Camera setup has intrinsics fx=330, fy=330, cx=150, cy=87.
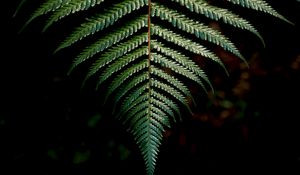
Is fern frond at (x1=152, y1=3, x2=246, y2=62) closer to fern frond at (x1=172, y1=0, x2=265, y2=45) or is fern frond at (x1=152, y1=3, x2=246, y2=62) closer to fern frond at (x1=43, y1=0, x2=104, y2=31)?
fern frond at (x1=172, y1=0, x2=265, y2=45)

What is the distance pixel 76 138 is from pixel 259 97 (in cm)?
220

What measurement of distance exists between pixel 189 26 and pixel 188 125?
273 centimetres

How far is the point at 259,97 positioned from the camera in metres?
3.97

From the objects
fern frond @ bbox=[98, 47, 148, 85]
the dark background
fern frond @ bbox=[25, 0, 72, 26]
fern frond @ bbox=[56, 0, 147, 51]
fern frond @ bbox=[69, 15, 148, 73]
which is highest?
fern frond @ bbox=[25, 0, 72, 26]

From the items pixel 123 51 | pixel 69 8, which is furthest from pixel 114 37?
pixel 69 8

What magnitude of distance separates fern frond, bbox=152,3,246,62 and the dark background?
6.94 ft

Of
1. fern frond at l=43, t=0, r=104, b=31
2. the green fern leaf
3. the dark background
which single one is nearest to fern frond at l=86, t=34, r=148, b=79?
the green fern leaf

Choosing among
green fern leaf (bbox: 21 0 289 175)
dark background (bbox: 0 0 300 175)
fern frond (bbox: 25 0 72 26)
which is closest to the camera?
fern frond (bbox: 25 0 72 26)

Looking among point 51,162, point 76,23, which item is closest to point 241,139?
point 51,162

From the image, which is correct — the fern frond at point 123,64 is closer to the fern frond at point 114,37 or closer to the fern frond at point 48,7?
the fern frond at point 114,37

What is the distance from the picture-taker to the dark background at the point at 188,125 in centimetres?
342

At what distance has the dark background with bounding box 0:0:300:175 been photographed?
342cm

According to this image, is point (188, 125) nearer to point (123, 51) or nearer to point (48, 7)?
point (123, 51)

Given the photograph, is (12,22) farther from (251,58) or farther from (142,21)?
(251,58)
